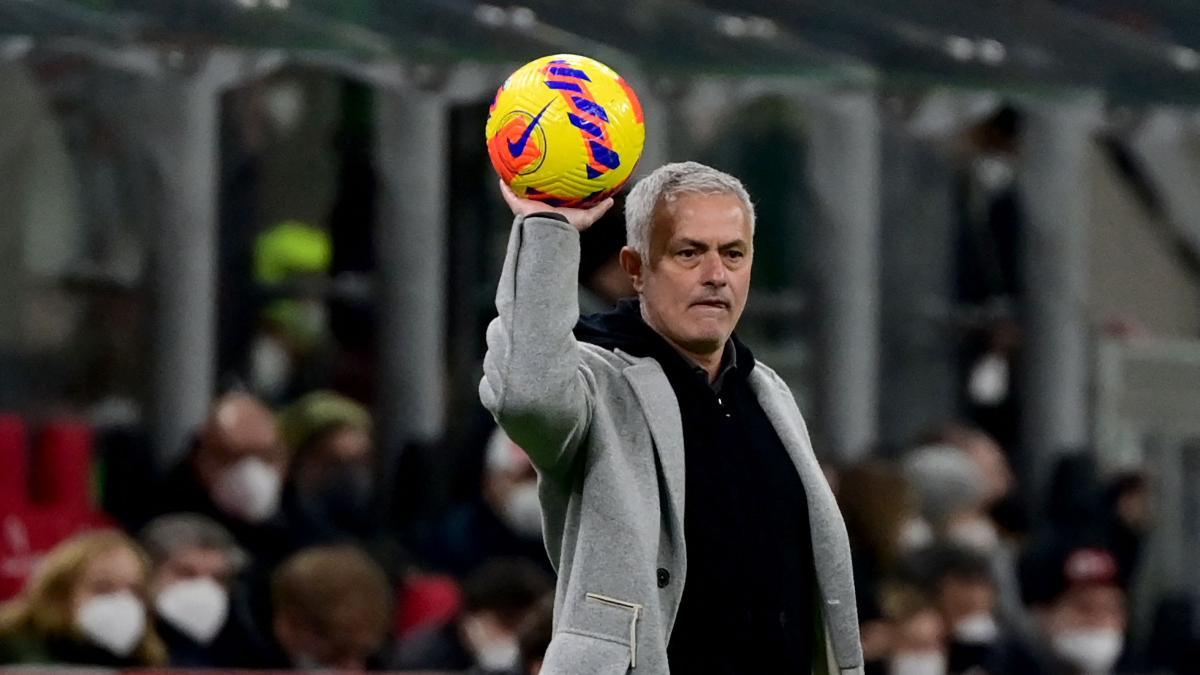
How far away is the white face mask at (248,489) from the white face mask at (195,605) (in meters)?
0.38

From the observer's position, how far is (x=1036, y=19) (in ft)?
26.1

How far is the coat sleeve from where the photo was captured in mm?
3314

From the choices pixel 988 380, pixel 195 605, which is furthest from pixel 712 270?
pixel 988 380

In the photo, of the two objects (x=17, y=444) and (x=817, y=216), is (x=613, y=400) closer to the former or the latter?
(x=17, y=444)

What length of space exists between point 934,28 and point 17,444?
9.82 ft

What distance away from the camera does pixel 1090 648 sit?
26.6 feet

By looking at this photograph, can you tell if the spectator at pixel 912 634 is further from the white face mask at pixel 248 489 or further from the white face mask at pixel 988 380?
the white face mask at pixel 248 489

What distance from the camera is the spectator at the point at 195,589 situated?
637cm

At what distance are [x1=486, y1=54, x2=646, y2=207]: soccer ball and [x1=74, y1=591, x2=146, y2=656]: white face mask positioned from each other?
304 centimetres

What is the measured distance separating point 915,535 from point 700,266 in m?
4.36

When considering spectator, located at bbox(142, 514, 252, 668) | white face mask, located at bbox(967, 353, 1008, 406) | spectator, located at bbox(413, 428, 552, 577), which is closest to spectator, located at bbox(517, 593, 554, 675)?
spectator, located at bbox(142, 514, 252, 668)

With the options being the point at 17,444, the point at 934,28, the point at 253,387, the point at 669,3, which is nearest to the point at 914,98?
the point at 934,28

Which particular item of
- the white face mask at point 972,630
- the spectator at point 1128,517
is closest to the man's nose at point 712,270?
→ the white face mask at point 972,630

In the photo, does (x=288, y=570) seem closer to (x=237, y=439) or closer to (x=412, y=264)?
(x=237, y=439)
